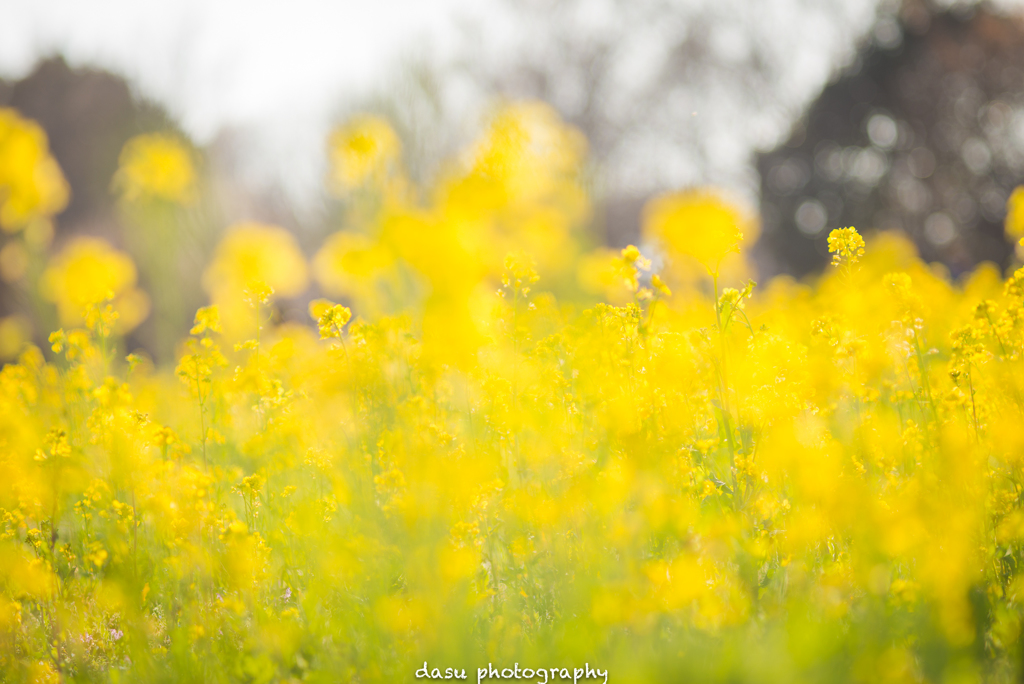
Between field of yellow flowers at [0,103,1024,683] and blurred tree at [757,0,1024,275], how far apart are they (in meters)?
10.3

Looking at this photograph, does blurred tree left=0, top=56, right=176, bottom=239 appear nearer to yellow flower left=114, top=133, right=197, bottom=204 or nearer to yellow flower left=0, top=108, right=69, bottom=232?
yellow flower left=114, top=133, right=197, bottom=204

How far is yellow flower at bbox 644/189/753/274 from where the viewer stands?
7.70ft

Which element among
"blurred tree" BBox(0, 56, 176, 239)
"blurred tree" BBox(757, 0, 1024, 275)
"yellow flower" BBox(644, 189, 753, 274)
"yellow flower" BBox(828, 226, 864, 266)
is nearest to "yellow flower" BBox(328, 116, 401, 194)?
"yellow flower" BBox(644, 189, 753, 274)

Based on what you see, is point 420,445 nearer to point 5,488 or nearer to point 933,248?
point 5,488

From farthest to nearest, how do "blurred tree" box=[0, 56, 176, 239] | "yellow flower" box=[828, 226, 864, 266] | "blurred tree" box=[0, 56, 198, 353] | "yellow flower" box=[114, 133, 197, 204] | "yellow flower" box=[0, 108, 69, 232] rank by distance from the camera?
"blurred tree" box=[0, 56, 176, 239]
"blurred tree" box=[0, 56, 198, 353]
"yellow flower" box=[114, 133, 197, 204]
"yellow flower" box=[0, 108, 69, 232]
"yellow flower" box=[828, 226, 864, 266]

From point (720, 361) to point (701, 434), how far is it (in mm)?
393

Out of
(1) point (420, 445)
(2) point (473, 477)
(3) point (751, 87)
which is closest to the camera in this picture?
(2) point (473, 477)

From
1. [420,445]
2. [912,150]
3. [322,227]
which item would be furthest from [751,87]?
[420,445]

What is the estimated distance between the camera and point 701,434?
2.78 meters

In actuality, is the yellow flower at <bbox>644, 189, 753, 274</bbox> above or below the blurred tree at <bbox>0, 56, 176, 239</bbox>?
below

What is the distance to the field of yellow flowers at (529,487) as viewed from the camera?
67.5 inches

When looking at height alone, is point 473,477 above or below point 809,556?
above

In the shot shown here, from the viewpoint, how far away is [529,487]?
2.47 metres

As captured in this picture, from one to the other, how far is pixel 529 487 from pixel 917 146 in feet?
44.1
